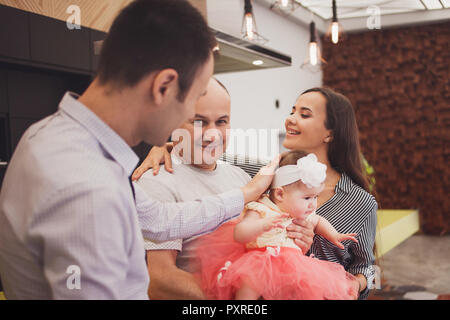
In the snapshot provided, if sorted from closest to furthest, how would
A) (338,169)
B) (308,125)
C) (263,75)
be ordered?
1. (308,125)
2. (338,169)
3. (263,75)

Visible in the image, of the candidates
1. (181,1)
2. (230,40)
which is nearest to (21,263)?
(181,1)

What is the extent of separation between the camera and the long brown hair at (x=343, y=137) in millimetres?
1033

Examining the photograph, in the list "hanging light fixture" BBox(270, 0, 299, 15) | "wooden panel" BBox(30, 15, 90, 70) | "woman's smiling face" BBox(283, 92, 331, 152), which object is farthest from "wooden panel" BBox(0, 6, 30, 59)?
"woman's smiling face" BBox(283, 92, 331, 152)

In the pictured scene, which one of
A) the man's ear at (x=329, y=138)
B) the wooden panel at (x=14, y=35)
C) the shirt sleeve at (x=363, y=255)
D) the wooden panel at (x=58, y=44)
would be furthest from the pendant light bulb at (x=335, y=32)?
the wooden panel at (x=14, y=35)

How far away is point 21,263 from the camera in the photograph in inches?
22.0

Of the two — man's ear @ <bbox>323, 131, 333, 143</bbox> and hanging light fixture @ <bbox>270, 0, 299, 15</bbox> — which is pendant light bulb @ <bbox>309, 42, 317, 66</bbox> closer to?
hanging light fixture @ <bbox>270, 0, 299, 15</bbox>

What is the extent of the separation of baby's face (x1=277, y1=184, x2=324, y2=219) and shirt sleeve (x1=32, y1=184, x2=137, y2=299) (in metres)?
0.40

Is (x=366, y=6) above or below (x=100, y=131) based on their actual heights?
above

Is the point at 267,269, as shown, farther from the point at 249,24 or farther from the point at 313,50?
the point at 249,24

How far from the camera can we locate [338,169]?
1.08 metres

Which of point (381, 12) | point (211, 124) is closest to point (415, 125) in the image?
point (381, 12)

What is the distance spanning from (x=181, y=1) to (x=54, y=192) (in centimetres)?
34

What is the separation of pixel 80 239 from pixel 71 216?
3cm
